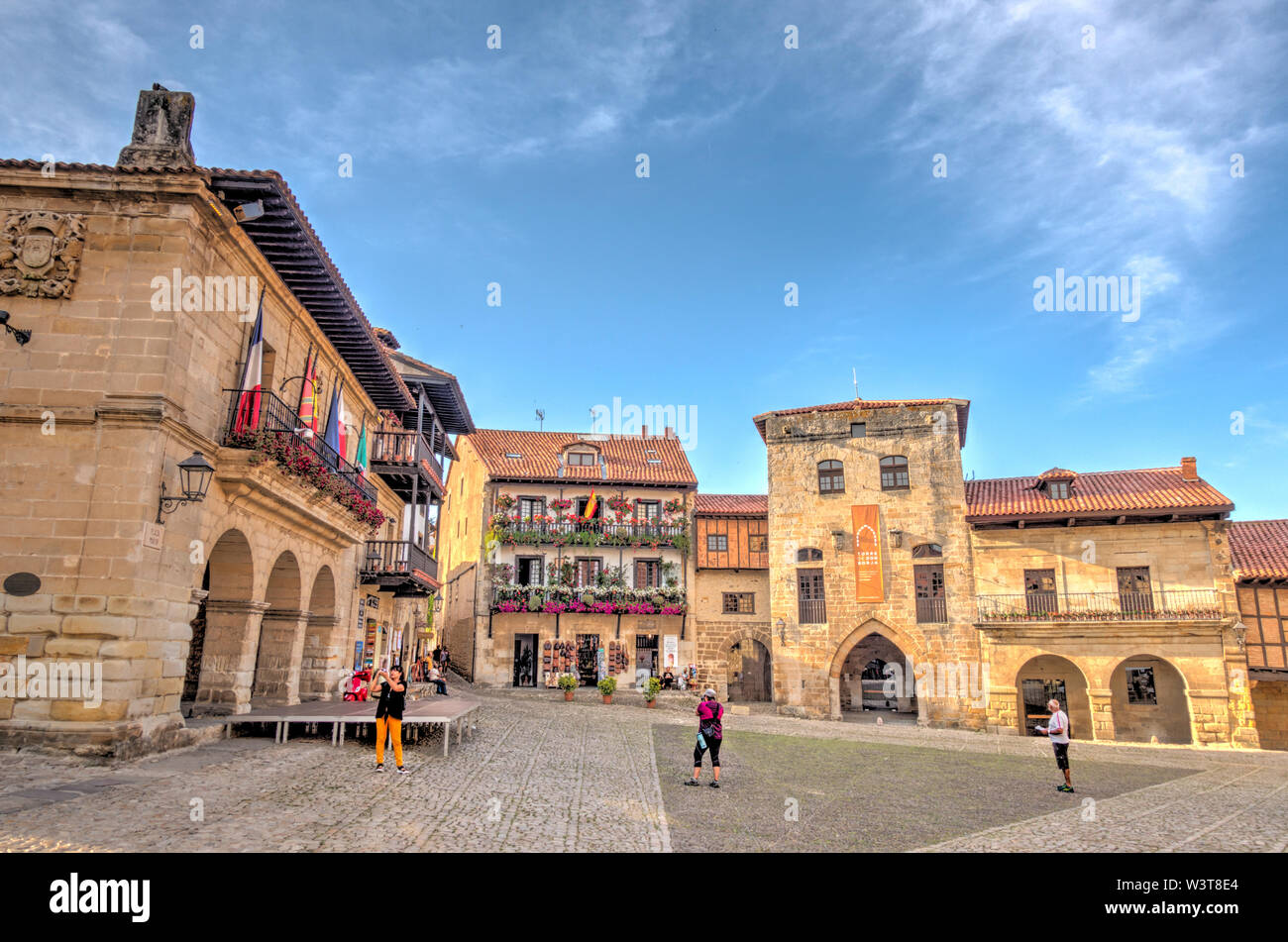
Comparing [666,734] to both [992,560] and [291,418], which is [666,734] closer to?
[291,418]

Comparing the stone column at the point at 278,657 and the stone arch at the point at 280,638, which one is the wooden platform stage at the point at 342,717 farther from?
the stone arch at the point at 280,638

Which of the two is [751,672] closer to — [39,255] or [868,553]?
[868,553]

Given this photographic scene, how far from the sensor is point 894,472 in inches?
1211

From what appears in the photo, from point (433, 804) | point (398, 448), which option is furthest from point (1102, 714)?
point (433, 804)

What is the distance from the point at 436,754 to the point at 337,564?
6998 millimetres

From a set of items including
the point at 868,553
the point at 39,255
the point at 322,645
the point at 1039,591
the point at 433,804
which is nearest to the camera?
the point at 433,804

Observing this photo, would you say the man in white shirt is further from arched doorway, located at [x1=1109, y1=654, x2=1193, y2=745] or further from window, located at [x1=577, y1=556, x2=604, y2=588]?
window, located at [x1=577, y1=556, x2=604, y2=588]

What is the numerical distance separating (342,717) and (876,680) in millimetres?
30320

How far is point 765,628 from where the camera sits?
33.4m

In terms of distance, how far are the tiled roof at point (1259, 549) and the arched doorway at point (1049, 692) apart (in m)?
6.12

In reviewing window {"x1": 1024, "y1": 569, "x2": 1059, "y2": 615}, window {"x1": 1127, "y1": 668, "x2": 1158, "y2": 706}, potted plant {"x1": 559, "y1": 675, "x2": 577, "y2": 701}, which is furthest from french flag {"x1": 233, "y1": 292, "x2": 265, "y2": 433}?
window {"x1": 1127, "y1": 668, "x2": 1158, "y2": 706}

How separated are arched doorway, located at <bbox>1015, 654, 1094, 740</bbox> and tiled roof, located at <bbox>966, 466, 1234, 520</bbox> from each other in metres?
5.22

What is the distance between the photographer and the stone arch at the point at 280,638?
16.2m

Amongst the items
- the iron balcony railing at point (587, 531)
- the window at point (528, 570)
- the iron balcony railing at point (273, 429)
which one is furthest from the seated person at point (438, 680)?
the iron balcony railing at point (587, 531)
